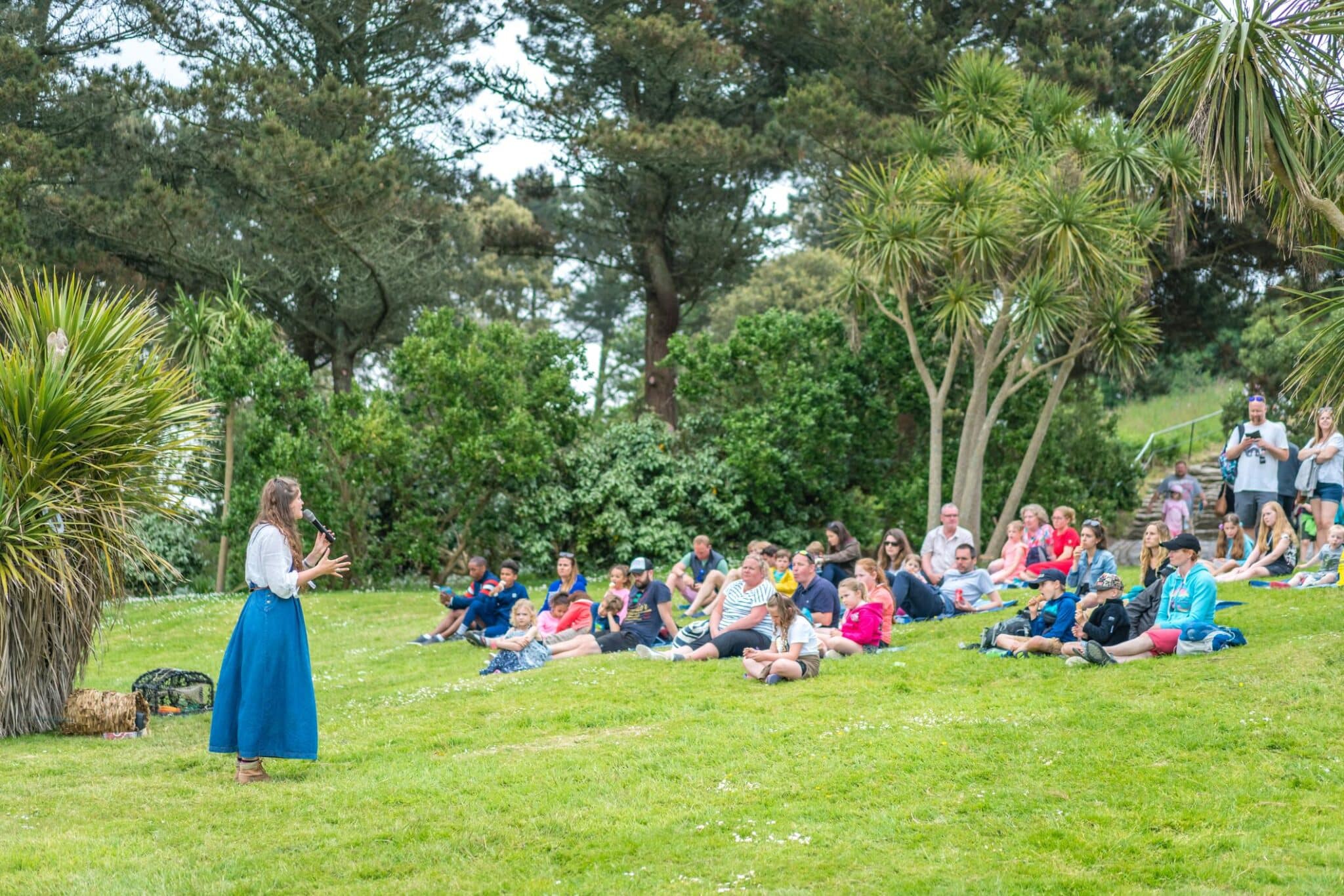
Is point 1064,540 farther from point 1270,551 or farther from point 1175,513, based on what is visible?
point 1175,513

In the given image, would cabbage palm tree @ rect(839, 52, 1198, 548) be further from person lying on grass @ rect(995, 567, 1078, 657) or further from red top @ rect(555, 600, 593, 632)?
person lying on grass @ rect(995, 567, 1078, 657)

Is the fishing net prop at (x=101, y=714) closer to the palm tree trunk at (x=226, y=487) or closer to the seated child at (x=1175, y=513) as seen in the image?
the palm tree trunk at (x=226, y=487)

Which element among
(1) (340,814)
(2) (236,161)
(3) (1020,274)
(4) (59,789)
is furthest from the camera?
(2) (236,161)

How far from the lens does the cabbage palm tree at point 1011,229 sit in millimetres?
20141

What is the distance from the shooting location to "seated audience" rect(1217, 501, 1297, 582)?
14758mm

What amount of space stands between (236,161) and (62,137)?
17.7 ft

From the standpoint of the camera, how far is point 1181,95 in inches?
411

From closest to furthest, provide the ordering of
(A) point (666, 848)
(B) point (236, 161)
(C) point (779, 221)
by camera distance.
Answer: (A) point (666, 848), (B) point (236, 161), (C) point (779, 221)

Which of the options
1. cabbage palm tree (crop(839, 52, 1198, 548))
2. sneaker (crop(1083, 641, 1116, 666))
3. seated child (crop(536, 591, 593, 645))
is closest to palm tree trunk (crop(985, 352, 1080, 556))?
cabbage palm tree (crop(839, 52, 1198, 548))

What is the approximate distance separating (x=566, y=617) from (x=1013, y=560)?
599 cm

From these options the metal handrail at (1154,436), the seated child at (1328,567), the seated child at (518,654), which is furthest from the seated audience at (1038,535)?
the metal handrail at (1154,436)

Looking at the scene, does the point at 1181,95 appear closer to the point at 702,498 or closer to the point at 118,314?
the point at 118,314

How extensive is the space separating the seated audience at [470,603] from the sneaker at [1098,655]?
6.99m

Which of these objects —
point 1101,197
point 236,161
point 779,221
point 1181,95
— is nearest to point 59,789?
point 1181,95
